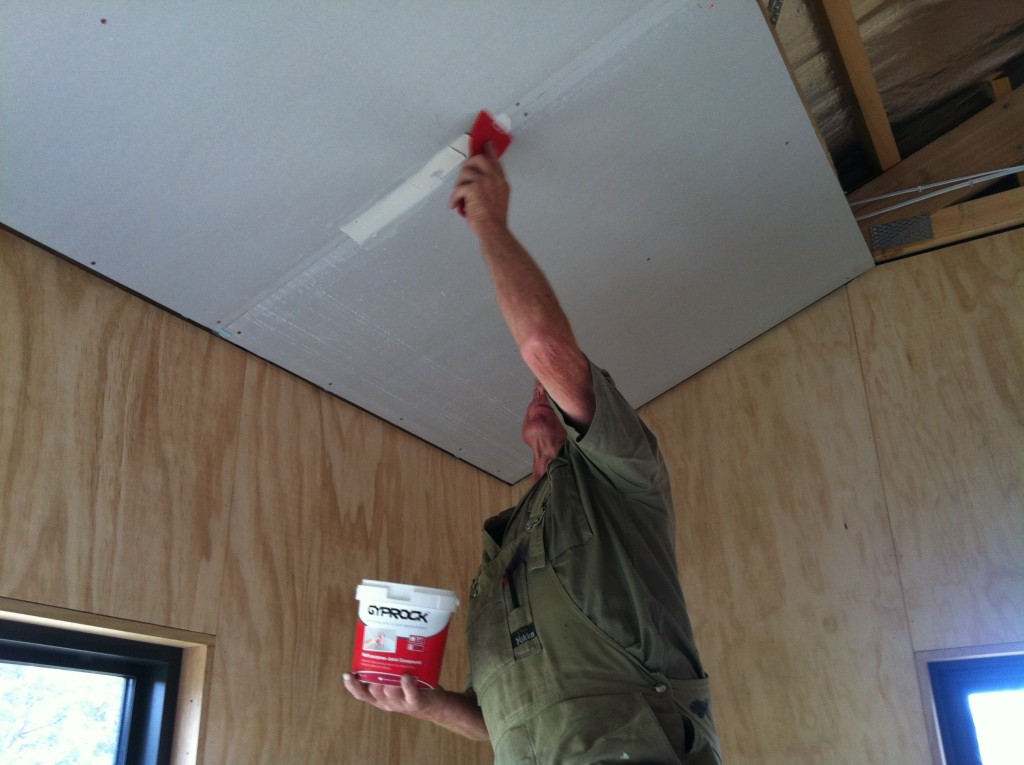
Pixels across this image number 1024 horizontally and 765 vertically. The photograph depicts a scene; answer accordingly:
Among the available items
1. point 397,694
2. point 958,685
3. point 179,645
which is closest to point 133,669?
point 179,645

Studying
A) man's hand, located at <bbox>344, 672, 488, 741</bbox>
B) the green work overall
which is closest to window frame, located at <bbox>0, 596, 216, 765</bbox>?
man's hand, located at <bbox>344, 672, 488, 741</bbox>

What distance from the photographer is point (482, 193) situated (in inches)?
68.7

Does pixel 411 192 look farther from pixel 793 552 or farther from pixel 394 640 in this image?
pixel 793 552

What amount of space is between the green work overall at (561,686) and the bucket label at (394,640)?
0.35 feet

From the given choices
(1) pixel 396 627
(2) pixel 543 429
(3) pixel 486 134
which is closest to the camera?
(1) pixel 396 627

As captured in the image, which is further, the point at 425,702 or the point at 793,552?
the point at 793,552

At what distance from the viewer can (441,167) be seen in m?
1.93

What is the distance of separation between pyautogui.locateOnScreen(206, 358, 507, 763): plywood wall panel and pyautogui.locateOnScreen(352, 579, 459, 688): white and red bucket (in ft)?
1.68

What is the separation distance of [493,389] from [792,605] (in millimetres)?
1055

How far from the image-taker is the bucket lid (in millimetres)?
1666

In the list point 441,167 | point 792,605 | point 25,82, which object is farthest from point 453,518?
point 25,82

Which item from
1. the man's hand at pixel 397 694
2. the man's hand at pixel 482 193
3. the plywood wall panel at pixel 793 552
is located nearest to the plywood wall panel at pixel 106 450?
the man's hand at pixel 397 694

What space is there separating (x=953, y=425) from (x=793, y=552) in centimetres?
58

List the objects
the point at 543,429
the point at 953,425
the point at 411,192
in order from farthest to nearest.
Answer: the point at 953,425 → the point at 543,429 → the point at 411,192
